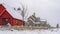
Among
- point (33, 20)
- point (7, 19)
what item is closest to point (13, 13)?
point (7, 19)

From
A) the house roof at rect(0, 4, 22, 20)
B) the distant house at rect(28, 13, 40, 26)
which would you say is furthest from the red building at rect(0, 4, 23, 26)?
the distant house at rect(28, 13, 40, 26)

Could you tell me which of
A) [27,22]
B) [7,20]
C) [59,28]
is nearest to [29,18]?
[27,22]

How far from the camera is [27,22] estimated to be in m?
4.65

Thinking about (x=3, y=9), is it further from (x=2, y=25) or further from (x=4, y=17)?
(x=2, y=25)

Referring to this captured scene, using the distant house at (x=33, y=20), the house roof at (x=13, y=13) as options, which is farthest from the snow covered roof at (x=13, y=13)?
the distant house at (x=33, y=20)

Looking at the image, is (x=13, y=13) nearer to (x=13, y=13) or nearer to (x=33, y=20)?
(x=13, y=13)

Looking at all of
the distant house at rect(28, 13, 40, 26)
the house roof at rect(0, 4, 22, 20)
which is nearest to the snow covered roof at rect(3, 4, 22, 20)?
the house roof at rect(0, 4, 22, 20)

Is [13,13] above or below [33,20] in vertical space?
above

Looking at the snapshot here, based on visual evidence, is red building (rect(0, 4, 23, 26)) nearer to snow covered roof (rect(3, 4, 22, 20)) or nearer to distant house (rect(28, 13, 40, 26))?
snow covered roof (rect(3, 4, 22, 20))

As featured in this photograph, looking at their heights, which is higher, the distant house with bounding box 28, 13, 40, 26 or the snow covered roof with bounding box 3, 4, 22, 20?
the snow covered roof with bounding box 3, 4, 22, 20

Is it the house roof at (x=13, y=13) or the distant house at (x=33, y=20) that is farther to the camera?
the house roof at (x=13, y=13)

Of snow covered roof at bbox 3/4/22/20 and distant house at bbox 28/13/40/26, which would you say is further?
snow covered roof at bbox 3/4/22/20

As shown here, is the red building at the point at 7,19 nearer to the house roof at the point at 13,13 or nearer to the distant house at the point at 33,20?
the house roof at the point at 13,13

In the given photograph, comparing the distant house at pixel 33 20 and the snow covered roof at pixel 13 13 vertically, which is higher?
the snow covered roof at pixel 13 13
